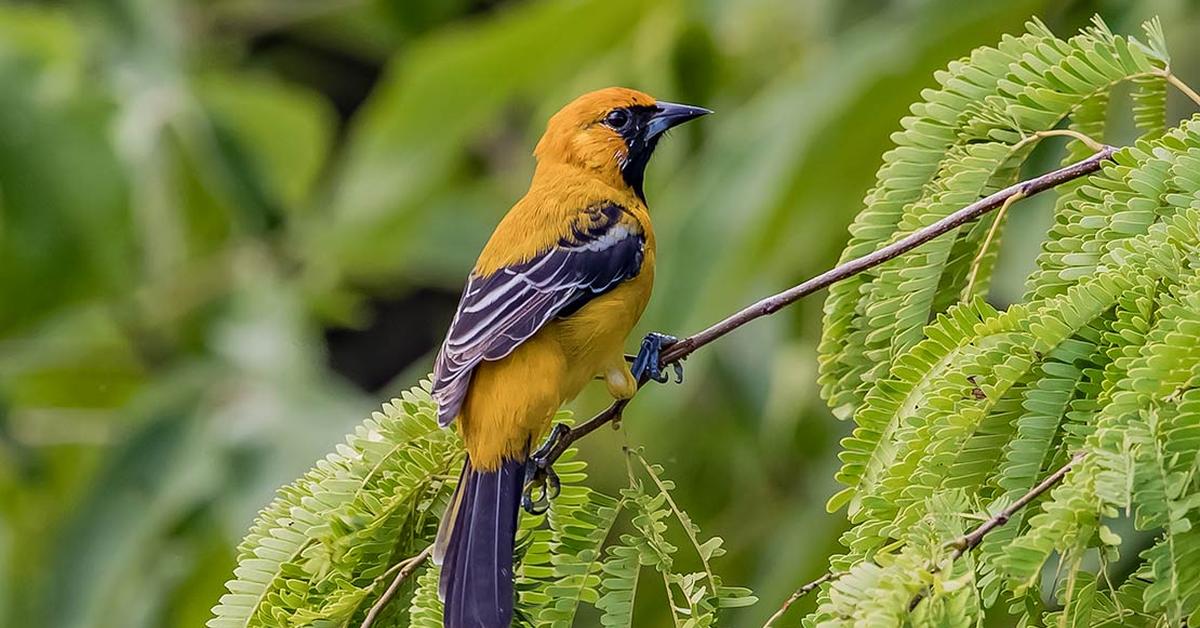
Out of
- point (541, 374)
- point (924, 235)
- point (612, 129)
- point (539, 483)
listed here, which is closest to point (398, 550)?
point (539, 483)

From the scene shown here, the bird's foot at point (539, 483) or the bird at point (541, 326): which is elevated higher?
the bird at point (541, 326)

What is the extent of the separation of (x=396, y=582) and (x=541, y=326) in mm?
988

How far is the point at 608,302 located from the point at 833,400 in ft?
3.37

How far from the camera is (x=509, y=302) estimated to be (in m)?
3.37

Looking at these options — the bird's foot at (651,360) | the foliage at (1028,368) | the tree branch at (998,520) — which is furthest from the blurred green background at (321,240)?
the tree branch at (998,520)

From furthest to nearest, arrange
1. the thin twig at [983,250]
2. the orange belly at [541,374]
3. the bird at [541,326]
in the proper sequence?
the orange belly at [541,374], the bird at [541,326], the thin twig at [983,250]

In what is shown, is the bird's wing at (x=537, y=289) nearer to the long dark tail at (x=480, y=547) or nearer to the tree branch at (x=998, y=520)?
the long dark tail at (x=480, y=547)

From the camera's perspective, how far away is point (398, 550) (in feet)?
8.07

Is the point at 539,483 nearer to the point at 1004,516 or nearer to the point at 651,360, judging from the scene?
the point at 651,360

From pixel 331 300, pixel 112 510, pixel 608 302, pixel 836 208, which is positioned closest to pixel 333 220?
pixel 331 300

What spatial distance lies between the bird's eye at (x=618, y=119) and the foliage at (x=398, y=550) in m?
1.84

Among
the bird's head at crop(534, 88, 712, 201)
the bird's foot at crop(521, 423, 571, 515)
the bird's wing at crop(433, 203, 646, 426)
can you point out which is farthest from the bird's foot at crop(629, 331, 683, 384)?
the bird's head at crop(534, 88, 712, 201)

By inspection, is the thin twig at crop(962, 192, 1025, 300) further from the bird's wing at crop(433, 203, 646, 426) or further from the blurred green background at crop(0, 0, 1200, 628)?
the blurred green background at crop(0, 0, 1200, 628)

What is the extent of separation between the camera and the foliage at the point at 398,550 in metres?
2.26
